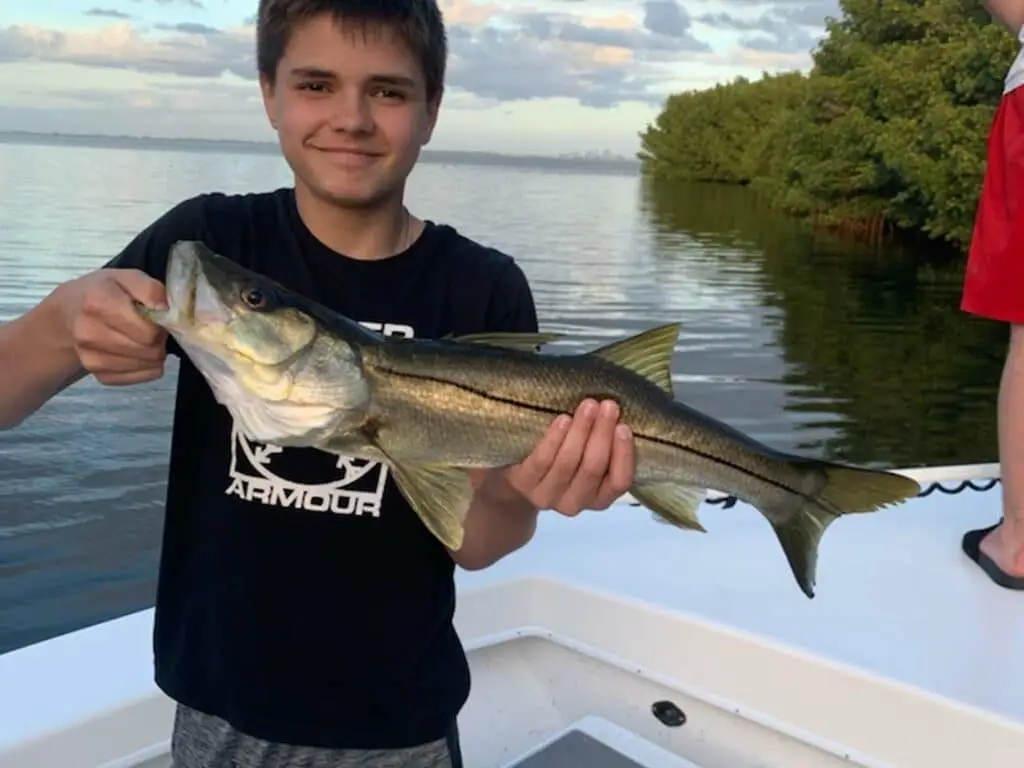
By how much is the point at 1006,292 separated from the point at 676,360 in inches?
511

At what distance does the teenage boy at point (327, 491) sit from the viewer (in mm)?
2430

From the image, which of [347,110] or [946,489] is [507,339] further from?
[946,489]

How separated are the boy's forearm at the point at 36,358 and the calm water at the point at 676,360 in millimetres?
5694

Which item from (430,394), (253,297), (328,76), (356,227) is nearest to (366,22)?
(328,76)

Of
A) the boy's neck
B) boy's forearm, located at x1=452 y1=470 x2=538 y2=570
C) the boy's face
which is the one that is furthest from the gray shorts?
the boy's face

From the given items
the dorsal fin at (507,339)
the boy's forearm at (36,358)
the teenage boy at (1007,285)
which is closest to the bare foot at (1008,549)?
the teenage boy at (1007,285)

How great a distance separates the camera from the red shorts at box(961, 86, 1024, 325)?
159 inches

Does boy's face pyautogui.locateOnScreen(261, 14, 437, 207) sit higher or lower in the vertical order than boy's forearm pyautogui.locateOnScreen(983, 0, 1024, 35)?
lower

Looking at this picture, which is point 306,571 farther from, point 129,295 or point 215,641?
point 129,295

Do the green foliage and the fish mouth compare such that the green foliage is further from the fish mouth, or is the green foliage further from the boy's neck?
the fish mouth

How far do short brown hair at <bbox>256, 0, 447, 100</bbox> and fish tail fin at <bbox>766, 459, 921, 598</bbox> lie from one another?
142 centimetres

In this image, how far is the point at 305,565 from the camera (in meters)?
2.46

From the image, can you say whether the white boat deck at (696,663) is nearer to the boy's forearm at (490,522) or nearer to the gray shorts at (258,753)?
the gray shorts at (258,753)

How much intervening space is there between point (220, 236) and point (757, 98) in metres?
109
